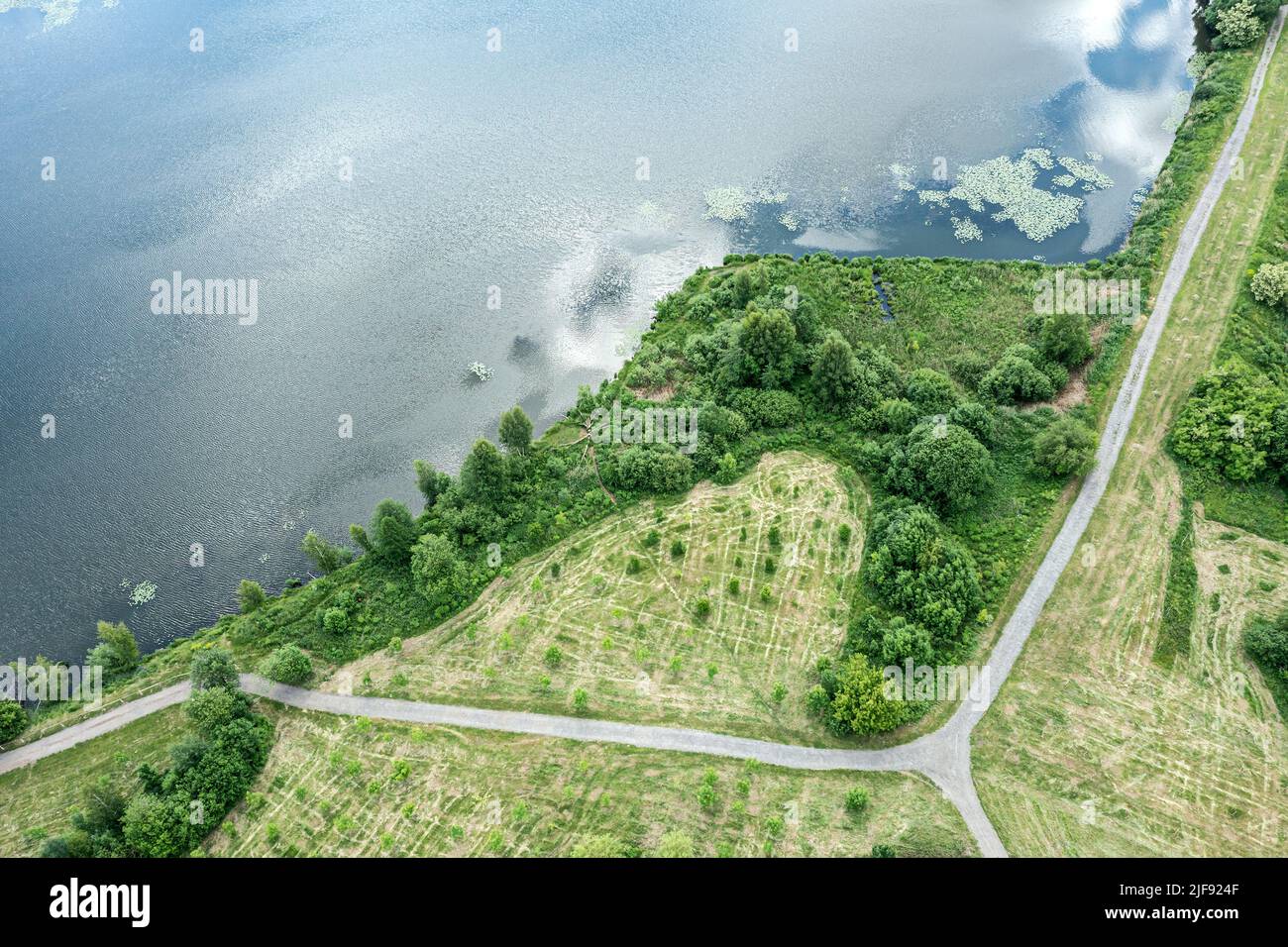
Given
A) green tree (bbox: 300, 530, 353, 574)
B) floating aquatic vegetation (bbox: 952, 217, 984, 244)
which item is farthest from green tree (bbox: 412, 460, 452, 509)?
floating aquatic vegetation (bbox: 952, 217, 984, 244)

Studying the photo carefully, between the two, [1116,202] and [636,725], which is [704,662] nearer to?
[636,725]

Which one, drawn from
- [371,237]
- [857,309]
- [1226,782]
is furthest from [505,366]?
[1226,782]

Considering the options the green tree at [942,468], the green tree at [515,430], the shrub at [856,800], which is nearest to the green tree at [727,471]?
the green tree at [942,468]

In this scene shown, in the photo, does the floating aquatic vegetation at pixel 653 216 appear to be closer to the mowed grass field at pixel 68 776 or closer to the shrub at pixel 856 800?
the shrub at pixel 856 800

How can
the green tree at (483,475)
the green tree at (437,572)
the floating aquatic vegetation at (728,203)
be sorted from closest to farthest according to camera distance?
the green tree at (437,572) → the green tree at (483,475) → the floating aquatic vegetation at (728,203)

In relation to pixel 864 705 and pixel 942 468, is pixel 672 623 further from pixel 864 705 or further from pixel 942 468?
pixel 942 468

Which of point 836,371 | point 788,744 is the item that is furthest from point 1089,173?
point 788,744
